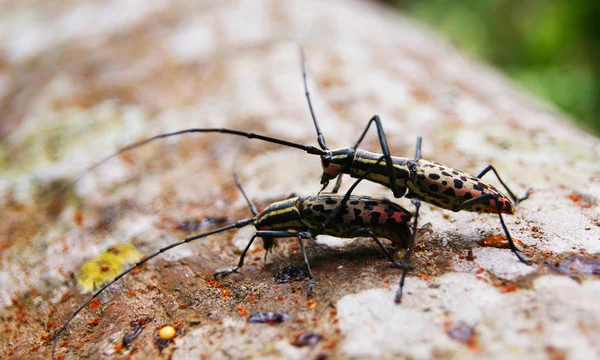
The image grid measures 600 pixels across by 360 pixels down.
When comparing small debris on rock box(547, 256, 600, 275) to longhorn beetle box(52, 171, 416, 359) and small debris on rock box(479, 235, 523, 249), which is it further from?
longhorn beetle box(52, 171, 416, 359)

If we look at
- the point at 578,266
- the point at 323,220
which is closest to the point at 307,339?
the point at 323,220

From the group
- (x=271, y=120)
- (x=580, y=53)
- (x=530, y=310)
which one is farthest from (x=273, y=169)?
(x=580, y=53)

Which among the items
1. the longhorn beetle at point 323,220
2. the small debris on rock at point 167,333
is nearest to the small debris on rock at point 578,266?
the longhorn beetle at point 323,220

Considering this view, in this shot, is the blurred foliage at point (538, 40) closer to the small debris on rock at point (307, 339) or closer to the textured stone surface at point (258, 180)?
the textured stone surface at point (258, 180)

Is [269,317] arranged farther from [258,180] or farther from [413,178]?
[258,180]

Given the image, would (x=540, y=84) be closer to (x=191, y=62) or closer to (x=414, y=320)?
(x=191, y=62)

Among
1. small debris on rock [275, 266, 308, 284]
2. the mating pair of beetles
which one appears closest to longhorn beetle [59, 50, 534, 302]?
the mating pair of beetles
